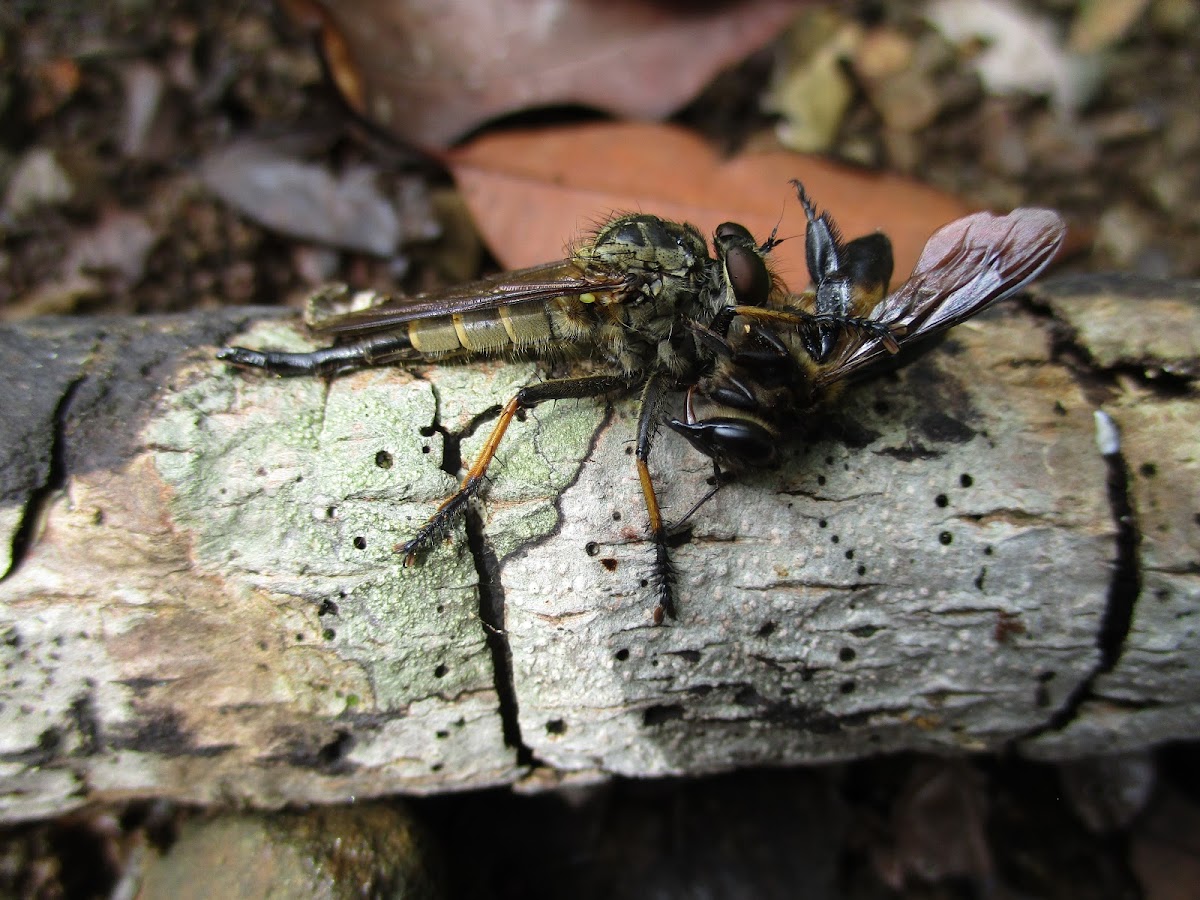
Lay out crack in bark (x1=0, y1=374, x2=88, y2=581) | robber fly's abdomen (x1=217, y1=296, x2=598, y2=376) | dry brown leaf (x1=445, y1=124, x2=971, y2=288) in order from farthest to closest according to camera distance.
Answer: dry brown leaf (x1=445, y1=124, x2=971, y2=288) < robber fly's abdomen (x1=217, y1=296, x2=598, y2=376) < crack in bark (x1=0, y1=374, x2=88, y2=581)

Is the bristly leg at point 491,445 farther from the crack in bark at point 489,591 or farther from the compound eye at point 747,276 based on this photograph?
the compound eye at point 747,276

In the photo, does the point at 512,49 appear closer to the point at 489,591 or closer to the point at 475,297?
the point at 475,297

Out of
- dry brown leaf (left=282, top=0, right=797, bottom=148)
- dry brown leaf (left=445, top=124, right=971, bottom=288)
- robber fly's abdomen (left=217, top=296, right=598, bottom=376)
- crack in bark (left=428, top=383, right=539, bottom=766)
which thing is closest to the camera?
crack in bark (left=428, top=383, right=539, bottom=766)

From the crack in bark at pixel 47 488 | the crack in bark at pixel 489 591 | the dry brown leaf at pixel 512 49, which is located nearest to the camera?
the crack in bark at pixel 47 488

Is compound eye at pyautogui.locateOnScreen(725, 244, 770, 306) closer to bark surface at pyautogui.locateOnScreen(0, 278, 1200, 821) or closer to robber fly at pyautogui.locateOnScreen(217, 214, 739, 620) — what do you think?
robber fly at pyautogui.locateOnScreen(217, 214, 739, 620)

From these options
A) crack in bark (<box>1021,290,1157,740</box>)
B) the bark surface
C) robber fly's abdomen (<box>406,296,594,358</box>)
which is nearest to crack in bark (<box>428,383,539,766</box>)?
the bark surface

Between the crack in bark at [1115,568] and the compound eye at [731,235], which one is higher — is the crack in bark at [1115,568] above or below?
below

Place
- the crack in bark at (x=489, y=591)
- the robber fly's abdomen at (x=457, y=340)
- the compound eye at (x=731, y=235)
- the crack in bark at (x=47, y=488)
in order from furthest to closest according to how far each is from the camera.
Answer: the compound eye at (x=731, y=235)
the robber fly's abdomen at (x=457, y=340)
the crack in bark at (x=489, y=591)
the crack in bark at (x=47, y=488)

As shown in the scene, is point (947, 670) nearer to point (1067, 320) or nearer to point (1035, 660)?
point (1035, 660)

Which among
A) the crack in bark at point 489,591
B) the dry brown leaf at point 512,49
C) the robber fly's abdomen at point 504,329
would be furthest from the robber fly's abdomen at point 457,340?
the dry brown leaf at point 512,49
